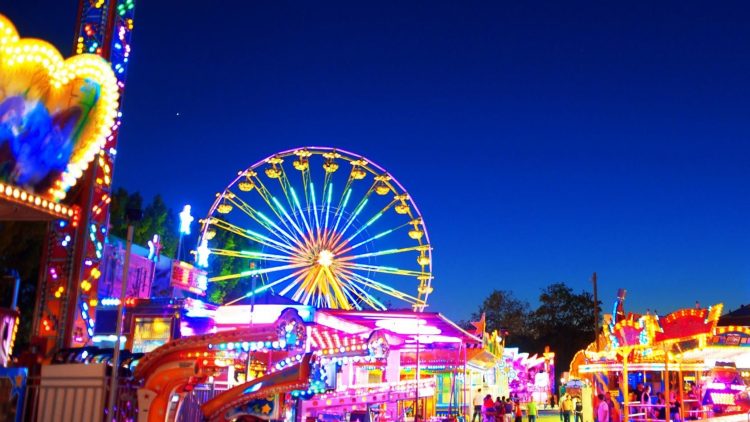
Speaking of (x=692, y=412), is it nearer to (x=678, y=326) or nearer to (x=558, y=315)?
(x=678, y=326)

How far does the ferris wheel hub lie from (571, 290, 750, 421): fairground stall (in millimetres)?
9961

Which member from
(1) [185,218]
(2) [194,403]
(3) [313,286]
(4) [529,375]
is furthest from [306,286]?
(4) [529,375]

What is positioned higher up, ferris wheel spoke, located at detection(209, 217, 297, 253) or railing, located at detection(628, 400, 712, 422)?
ferris wheel spoke, located at detection(209, 217, 297, 253)

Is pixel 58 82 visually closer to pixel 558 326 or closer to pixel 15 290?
pixel 15 290

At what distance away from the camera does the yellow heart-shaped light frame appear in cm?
933

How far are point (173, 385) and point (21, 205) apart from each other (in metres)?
3.14

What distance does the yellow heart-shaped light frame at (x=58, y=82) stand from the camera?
933cm

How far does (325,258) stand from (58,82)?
1860 cm

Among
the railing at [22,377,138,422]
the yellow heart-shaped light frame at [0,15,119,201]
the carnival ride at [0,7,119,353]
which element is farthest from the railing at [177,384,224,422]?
the yellow heart-shaped light frame at [0,15,119,201]

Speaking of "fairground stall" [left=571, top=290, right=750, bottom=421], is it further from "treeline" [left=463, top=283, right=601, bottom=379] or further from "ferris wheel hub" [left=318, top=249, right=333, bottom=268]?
"treeline" [left=463, top=283, right=601, bottom=379]

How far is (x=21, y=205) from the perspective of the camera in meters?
9.94

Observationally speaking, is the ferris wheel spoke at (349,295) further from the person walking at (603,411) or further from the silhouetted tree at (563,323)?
the silhouetted tree at (563,323)

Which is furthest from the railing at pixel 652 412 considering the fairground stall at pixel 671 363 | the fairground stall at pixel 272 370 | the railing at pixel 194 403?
the railing at pixel 194 403

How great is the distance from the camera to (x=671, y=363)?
24391 mm
